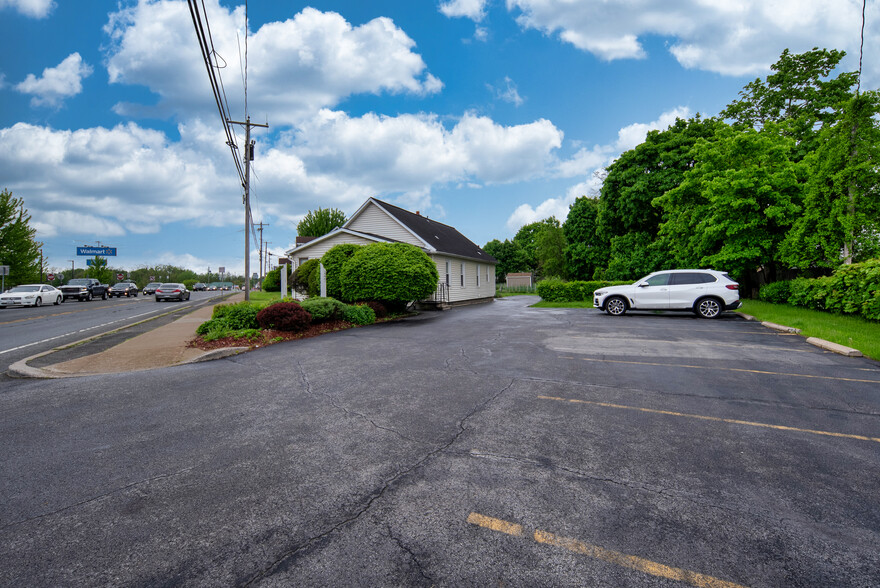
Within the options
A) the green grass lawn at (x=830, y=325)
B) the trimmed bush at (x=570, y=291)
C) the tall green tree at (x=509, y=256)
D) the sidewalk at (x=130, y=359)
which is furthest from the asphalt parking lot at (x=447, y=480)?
the tall green tree at (x=509, y=256)

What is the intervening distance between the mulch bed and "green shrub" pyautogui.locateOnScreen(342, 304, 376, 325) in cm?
92

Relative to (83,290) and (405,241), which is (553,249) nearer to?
(405,241)

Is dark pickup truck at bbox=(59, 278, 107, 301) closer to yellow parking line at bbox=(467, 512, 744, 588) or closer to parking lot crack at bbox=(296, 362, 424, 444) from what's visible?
parking lot crack at bbox=(296, 362, 424, 444)

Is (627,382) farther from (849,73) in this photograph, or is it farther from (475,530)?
(849,73)

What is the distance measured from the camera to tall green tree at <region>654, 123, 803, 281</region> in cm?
1772

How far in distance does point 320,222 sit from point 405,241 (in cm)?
2706

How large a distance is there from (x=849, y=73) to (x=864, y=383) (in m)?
32.5

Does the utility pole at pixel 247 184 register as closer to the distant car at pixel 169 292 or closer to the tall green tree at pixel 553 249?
the distant car at pixel 169 292

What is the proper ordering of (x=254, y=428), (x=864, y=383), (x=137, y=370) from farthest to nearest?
(x=137, y=370), (x=864, y=383), (x=254, y=428)

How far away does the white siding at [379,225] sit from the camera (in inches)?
955

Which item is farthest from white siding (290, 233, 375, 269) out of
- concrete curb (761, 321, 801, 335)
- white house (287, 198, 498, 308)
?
concrete curb (761, 321, 801, 335)

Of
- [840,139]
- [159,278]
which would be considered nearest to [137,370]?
[840,139]

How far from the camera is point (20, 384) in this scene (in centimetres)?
643

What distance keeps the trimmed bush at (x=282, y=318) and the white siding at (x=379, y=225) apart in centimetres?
1276
